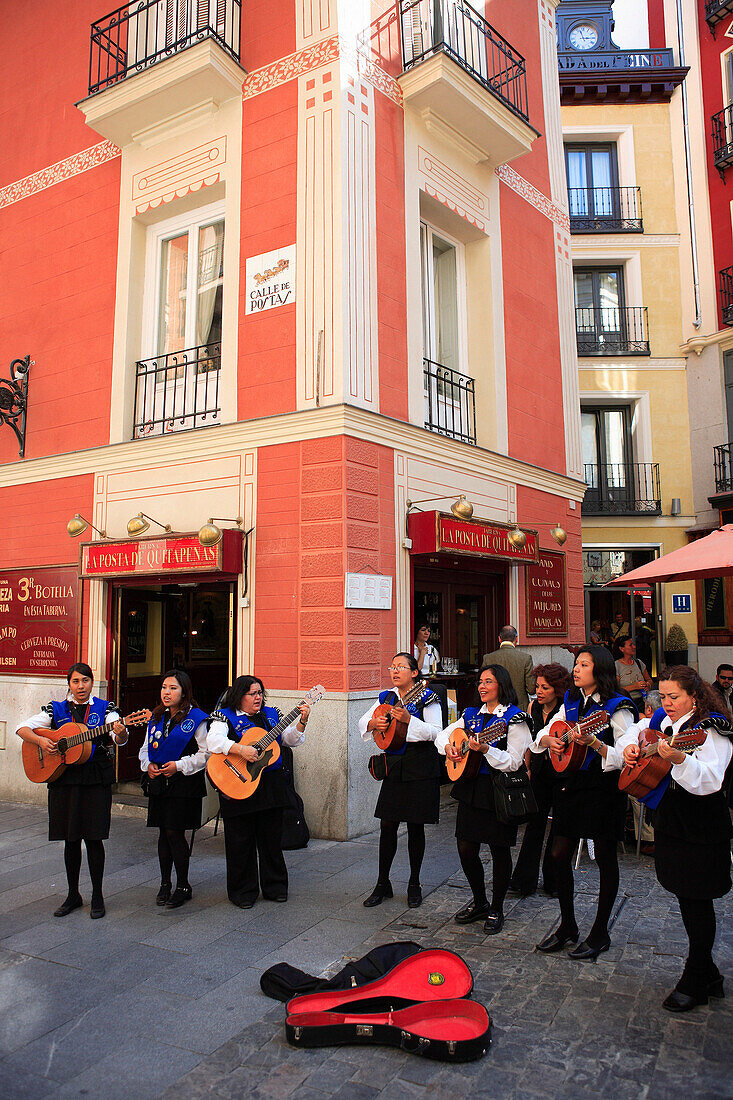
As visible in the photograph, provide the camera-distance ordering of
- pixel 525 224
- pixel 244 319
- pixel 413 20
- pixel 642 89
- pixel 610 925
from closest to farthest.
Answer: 1. pixel 610 925
2. pixel 244 319
3. pixel 413 20
4. pixel 525 224
5. pixel 642 89

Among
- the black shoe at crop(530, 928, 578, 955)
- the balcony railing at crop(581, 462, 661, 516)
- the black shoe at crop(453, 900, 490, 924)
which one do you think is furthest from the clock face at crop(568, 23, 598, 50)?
the black shoe at crop(530, 928, 578, 955)

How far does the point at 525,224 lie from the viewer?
11398mm

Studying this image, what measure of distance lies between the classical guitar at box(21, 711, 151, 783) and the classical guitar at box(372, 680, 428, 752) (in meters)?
2.04

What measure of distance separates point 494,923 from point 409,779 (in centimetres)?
109

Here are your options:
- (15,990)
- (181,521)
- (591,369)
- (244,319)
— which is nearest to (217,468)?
(181,521)

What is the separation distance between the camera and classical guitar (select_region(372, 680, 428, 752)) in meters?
Result: 5.53

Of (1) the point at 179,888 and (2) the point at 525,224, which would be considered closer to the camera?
(1) the point at 179,888

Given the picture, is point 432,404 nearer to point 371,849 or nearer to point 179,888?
point 371,849

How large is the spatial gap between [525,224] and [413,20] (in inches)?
128

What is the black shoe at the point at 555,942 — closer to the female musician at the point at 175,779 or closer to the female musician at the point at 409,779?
the female musician at the point at 409,779

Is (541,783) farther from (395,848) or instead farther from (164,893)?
(164,893)

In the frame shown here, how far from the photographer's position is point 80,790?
18.2 ft

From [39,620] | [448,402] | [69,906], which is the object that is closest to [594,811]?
[69,906]

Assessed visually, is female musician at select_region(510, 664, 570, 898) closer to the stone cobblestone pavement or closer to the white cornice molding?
the stone cobblestone pavement
